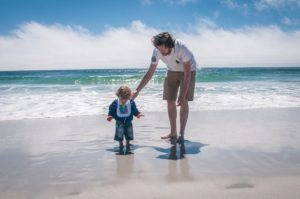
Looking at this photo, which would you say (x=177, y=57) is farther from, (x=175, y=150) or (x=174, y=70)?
(x=175, y=150)

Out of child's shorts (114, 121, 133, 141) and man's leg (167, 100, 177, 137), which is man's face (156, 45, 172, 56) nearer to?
man's leg (167, 100, 177, 137)

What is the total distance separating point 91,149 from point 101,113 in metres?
3.50

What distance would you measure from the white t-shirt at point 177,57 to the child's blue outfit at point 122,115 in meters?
0.85

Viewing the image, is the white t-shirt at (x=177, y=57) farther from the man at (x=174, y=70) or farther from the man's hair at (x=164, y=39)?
the man's hair at (x=164, y=39)

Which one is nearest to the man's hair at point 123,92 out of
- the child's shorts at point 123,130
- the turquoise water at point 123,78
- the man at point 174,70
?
the man at point 174,70

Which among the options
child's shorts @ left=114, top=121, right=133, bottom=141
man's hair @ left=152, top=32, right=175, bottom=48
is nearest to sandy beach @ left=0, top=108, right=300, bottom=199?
child's shorts @ left=114, top=121, right=133, bottom=141

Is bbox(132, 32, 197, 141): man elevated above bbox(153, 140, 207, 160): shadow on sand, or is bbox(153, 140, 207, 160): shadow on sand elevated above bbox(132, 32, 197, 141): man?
bbox(132, 32, 197, 141): man

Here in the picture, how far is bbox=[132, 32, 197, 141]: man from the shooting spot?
4.64m

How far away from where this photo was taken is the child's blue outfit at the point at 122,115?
467 centimetres

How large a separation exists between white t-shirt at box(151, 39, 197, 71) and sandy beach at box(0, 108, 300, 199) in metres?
1.14

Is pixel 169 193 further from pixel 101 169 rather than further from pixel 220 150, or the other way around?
pixel 220 150

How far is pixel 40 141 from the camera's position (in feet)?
17.2

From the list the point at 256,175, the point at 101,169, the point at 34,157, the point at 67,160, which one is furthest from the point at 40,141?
the point at 256,175

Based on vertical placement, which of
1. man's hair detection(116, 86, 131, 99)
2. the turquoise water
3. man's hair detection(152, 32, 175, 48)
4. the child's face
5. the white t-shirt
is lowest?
the turquoise water
